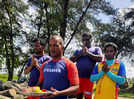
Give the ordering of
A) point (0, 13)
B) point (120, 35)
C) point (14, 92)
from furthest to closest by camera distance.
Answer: point (120, 35) < point (0, 13) < point (14, 92)

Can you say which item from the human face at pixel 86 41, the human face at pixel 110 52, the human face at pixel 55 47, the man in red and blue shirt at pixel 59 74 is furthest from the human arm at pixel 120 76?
the human face at pixel 55 47

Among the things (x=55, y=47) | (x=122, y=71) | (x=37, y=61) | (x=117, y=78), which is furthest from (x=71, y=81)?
(x=37, y=61)

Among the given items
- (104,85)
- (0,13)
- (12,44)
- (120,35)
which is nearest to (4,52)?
(12,44)

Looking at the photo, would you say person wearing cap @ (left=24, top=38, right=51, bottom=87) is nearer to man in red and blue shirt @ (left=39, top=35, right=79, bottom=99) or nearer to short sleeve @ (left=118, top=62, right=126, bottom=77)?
short sleeve @ (left=118, top=62, right=126, bottom=77)

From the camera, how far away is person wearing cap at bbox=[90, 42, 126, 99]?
4.03 m

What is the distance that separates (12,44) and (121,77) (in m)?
17.0

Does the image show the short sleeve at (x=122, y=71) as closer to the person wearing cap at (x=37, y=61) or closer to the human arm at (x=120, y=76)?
the human arm at (x=120, y=76)

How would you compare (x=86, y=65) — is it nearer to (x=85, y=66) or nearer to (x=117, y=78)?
(x=85, y=66)

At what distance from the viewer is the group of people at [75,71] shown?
272 cm

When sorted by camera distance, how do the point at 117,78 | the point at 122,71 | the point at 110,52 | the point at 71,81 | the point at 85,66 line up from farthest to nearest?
the point at 85,66, the point at 110,52, the point at 122,71, the point at 117,78, the point at 71,81

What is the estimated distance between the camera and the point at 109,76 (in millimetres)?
4066

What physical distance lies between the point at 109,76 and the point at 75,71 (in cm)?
152

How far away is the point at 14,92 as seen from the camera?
968 centimetres

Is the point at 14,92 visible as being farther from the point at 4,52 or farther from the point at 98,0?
the point at 98,0
